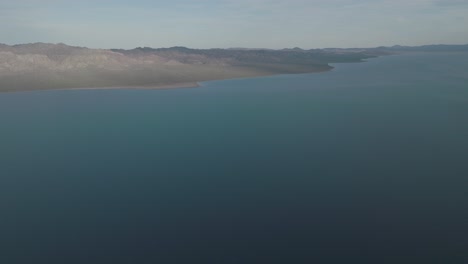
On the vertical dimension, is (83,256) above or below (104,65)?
below

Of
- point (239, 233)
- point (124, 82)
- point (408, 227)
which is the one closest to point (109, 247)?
point (239, 233)

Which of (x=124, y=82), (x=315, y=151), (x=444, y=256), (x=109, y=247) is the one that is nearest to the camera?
(x=444, y=256)

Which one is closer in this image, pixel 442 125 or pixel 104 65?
pixel 442 125

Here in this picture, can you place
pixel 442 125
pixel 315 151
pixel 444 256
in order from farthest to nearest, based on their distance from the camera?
1. pixel 442 125
2. pixel 315 151
3. pixel 444 256

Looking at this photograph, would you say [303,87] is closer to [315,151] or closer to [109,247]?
[315,151]

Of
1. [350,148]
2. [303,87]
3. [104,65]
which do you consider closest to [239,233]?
[350,148]

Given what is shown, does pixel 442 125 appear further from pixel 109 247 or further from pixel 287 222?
pixel 109 247

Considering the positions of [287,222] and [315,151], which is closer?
[287,222]

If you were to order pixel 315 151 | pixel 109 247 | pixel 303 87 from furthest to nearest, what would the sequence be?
pixel 303 87
pixel 315 151
pixel 109 247

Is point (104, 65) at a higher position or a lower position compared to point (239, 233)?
higher
